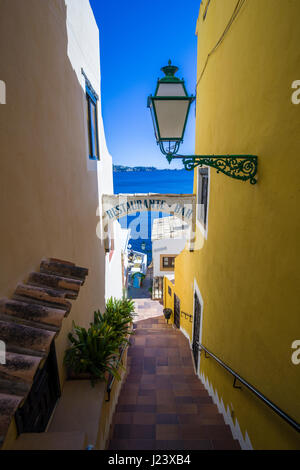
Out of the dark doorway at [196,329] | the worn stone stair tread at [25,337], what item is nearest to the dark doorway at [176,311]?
the dark doorway at [196,329]

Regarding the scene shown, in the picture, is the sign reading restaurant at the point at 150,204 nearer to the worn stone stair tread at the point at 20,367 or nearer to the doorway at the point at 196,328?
the doorway at the point at 196,328

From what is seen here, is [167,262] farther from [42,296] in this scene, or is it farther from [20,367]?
[20,367]

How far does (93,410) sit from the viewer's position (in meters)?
3.13

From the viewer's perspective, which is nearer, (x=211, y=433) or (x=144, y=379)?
(x=211, y=433)

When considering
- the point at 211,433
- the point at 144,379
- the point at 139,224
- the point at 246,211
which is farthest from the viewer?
the point at 139,224

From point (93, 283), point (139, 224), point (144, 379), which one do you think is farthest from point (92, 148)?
point (139, 224)

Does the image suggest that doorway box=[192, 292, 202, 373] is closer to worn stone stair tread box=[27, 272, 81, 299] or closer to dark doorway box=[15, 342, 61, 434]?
dark doorway box=[15, 342, 61, 434]

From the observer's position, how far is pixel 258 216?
9.00 feet

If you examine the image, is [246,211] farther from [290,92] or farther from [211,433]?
[211,433]

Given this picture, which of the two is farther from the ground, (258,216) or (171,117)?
(171,117)

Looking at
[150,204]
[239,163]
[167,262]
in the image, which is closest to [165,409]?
[239,163]

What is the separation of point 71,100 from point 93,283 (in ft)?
12.0

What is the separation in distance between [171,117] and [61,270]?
94.4 inches

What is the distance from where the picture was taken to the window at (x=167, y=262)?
58.1ft
